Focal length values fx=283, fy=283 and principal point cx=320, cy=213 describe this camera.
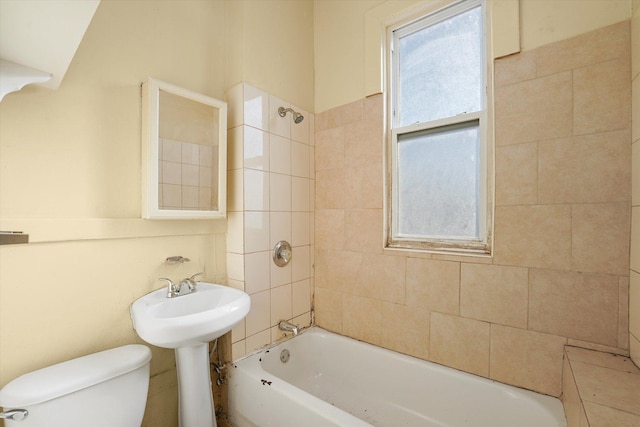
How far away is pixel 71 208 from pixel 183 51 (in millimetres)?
921

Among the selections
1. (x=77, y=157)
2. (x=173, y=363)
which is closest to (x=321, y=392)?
(x=173, y=363)

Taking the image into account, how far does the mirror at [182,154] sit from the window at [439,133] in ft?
3.15

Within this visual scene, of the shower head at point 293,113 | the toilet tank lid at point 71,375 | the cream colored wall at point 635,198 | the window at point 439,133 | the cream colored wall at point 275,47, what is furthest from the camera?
the shower head at point 293,113

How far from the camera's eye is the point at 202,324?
1.01 meters

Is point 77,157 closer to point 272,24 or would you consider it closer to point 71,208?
point 71,208

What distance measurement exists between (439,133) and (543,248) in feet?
2.43

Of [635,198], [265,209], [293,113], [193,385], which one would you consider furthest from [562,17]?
[193,385]

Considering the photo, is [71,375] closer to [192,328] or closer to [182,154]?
[192,328]

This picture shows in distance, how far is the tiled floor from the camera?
76 cm

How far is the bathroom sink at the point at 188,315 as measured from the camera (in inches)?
38.5

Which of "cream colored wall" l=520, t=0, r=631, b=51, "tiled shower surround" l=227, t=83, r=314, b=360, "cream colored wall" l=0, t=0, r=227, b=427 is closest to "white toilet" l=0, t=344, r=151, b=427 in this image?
"cream colored wall" l=0, t=0, r=227, b=427

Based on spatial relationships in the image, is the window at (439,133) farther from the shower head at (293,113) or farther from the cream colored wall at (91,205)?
the cream colored wall at (91,205)

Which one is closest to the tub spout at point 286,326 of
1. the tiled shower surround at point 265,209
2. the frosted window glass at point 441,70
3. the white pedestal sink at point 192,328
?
the tiled shower surround at point 265,209

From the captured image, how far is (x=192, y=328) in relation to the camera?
99 cm
